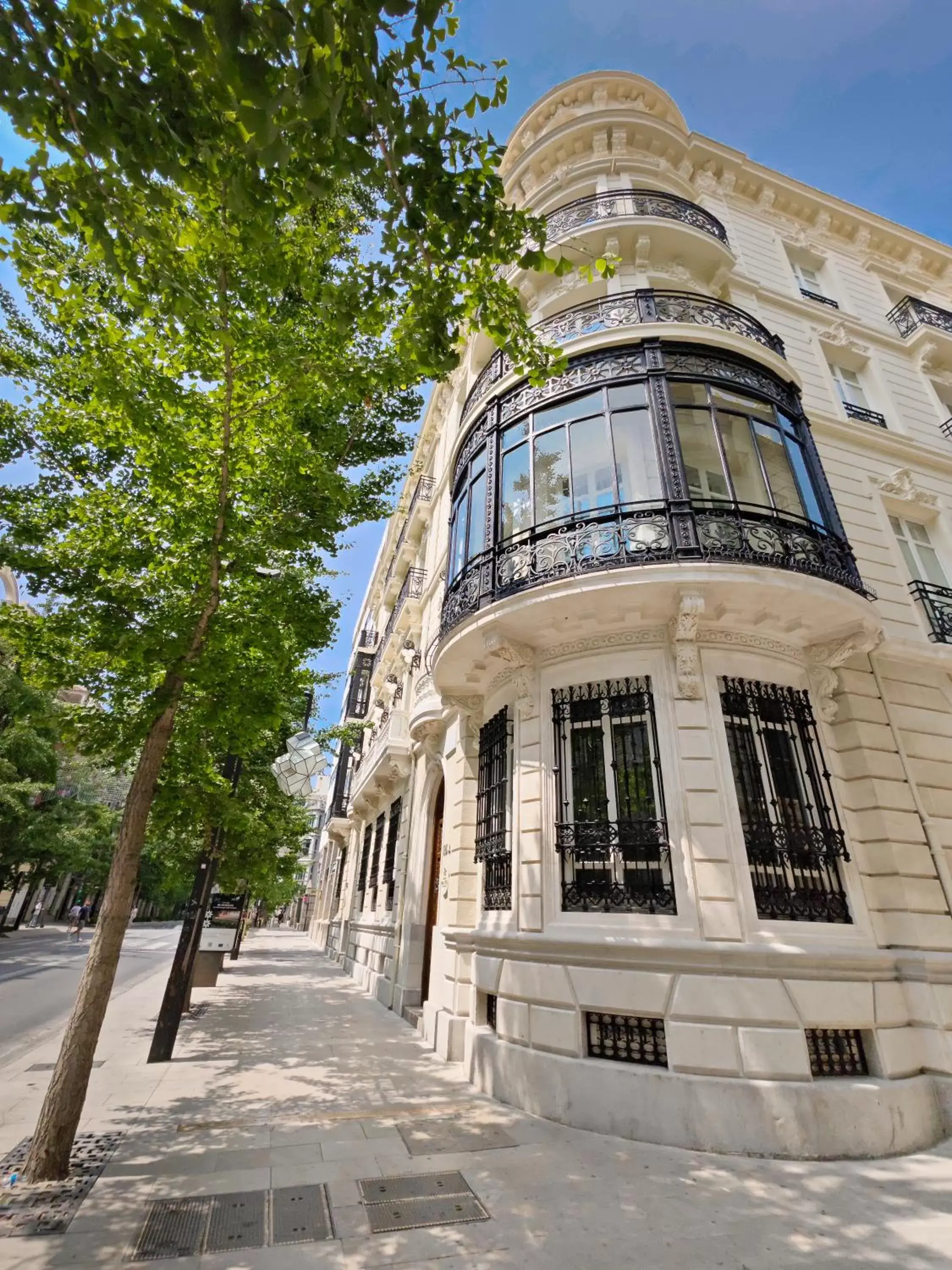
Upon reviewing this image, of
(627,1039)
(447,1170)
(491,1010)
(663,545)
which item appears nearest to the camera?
(447,1170)

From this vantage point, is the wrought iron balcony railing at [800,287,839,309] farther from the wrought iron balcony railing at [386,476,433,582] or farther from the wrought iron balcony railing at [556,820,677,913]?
the wrought iron balcony railing at [556,820,677,913]

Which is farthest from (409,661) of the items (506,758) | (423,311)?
(423,311)

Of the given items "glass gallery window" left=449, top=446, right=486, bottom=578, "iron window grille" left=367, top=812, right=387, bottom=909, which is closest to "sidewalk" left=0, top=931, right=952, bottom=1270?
"glass gallery window" left=449, top=446, right=486, bottom=578

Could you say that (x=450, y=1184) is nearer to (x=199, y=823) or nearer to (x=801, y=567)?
(x=801, y=567)

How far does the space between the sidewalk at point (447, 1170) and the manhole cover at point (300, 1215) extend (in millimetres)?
95

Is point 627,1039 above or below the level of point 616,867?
below

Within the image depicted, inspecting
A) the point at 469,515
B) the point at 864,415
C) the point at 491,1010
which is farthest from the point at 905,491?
the point at 491,1010

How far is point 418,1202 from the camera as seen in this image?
13.6 ft

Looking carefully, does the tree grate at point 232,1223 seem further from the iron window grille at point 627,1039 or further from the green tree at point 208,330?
the iron window grille at point 627,1039

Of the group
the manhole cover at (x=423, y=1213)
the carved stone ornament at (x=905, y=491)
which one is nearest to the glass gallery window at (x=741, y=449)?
the carved stone ornament at (x=905, y=491)

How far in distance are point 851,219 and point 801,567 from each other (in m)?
14.5

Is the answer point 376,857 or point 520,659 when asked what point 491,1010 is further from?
point 376,857

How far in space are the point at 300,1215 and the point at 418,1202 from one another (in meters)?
0.82

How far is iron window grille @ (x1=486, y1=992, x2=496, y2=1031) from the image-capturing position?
7.58 meters
